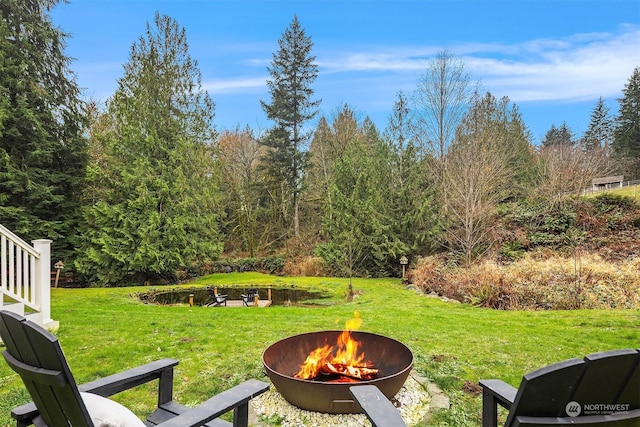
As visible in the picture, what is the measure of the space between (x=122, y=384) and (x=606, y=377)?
2198 mm

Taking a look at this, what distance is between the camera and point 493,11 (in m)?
7.15

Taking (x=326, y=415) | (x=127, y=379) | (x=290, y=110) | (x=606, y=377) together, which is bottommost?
(x=326, y=415)

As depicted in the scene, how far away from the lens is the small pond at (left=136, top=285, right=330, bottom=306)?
1038cm

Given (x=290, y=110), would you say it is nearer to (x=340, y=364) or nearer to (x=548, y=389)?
(x=340, y=364)

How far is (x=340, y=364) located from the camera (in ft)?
10.1

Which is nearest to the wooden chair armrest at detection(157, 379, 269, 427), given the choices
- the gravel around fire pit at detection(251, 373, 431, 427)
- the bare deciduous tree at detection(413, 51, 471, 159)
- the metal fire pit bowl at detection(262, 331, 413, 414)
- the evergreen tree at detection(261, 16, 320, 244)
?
the metal fire pit bowl at detection(262, 331, 413, 414)

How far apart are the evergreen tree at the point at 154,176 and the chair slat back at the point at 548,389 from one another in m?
13.7

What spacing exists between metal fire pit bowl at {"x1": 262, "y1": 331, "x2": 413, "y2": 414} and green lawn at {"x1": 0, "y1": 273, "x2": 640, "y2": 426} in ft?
1.57

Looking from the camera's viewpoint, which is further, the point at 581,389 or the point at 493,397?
the point at 493,397

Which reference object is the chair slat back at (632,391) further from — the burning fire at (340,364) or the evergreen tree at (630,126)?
the evergreen tree at (630,126)

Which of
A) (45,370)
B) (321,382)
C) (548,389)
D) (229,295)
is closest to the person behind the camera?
(548,389)

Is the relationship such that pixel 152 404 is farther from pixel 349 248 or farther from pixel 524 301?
pixel 349 248

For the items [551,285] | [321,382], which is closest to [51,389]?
[321,382]

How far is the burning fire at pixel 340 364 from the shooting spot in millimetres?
2930
